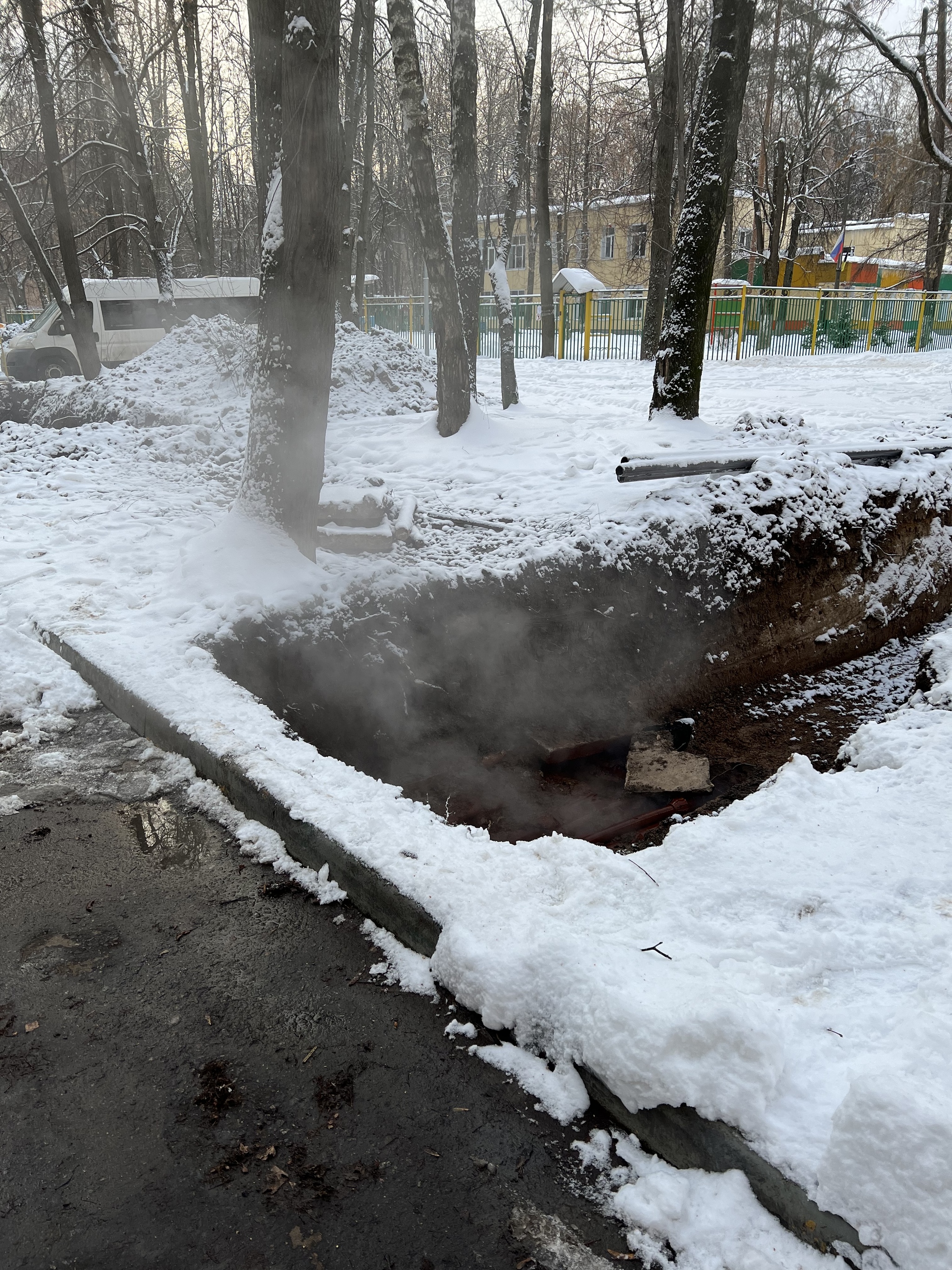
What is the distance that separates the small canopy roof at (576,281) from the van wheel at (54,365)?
1373 centimetres

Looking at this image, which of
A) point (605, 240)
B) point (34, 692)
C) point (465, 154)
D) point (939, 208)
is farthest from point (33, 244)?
point (605, 240)

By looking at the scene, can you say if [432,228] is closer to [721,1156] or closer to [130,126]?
[130,126]

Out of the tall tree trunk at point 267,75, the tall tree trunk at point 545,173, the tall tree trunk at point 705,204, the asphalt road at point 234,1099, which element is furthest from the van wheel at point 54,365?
the asphalt road at point 234,1099

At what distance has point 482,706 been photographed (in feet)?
17.4

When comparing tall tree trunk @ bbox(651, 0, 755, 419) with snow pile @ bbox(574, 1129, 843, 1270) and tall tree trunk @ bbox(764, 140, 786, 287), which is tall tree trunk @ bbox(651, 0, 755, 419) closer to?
snow pile @ bbox(574, 1129, 843, 1270)

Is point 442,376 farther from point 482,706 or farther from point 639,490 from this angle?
point 482,706

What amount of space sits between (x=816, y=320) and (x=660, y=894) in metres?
21.7

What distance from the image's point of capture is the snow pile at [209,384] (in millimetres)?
10703

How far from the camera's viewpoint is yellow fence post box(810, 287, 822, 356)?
20578 millimetres

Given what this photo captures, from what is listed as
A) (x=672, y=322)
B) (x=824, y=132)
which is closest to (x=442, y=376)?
(x=672, y=322)

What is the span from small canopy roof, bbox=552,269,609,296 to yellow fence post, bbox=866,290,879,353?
7.07 m

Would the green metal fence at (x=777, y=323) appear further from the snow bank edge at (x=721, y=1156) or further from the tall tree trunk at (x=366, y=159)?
the snow bank edge at (x=721, y=1156)

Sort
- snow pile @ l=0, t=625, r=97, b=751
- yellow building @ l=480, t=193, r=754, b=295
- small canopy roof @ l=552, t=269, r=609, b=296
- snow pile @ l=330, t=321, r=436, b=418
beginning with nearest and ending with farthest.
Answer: snow pile @ l=0, t=625, r=97, b=751 < snow pile @ l=330, t=321, r=436, b=418 < small canopy roof @ l=552, t=269, r=609, b=296 < yellow building @ l=480, t=193, r=754, b=295

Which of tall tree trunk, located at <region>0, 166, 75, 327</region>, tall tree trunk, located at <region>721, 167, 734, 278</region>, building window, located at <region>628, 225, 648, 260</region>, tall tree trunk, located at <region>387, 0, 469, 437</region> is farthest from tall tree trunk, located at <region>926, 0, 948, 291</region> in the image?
tall tree trunk, located at <region>0, 166, 75, 327</region>
